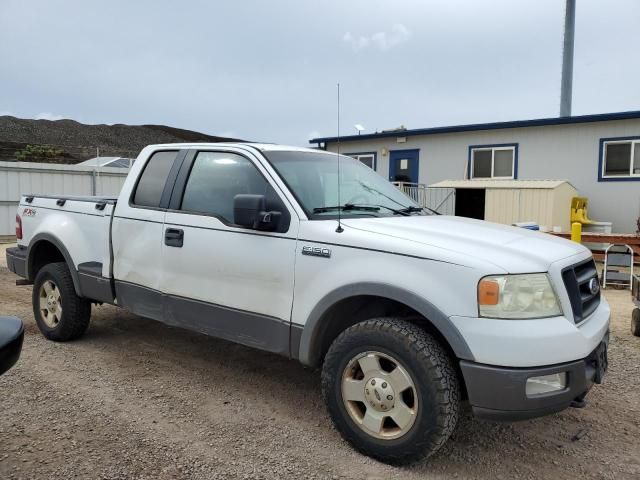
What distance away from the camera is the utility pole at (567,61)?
72.8ft

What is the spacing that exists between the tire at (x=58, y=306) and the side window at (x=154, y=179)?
4.25 ft

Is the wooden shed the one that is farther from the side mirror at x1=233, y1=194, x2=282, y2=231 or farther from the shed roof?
the side mirror at x1=233, y1=194, x2=282, y2=231

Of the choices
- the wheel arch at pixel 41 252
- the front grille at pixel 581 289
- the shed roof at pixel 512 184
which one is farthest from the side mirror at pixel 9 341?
the shed roof at pixel 512 184

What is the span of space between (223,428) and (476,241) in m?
2.03

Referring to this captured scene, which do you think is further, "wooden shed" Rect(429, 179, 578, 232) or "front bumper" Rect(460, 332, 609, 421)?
"wooden shed" Rect(429, 179, 578, 232)

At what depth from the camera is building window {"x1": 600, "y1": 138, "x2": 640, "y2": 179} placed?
1455 centimetres

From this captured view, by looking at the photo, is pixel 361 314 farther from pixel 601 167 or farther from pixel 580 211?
pixel 601 167

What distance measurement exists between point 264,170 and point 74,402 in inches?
85.9

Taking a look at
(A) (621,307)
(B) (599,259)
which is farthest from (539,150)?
(A) (621,307)

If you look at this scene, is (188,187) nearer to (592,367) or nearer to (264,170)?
(264,170)

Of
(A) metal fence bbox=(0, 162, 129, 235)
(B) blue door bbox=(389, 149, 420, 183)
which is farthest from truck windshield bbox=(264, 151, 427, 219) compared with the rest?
(B) blue door bbox=(389, 149, 420, 183)

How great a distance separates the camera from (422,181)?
18219mm

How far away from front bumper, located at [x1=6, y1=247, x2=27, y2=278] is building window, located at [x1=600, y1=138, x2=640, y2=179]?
567 inches

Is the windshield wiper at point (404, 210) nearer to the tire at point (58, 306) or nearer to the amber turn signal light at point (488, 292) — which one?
the amber turn signal light at point (488, 292)
